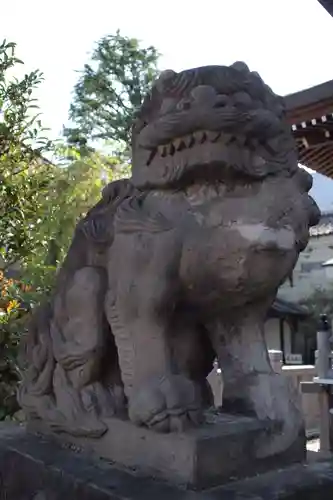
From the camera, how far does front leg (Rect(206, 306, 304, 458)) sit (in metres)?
1.31

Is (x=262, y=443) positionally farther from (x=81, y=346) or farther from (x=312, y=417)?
(x=312, y=417)

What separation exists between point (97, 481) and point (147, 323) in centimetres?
35

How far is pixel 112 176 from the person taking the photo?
4.86m

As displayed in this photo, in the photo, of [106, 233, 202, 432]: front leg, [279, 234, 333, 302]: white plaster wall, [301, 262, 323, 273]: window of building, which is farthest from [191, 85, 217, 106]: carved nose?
[301, 262, 323, 273]: window of building

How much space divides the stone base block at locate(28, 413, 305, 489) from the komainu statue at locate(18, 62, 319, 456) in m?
0.03

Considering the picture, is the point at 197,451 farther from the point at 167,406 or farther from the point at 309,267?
the point at 309,267

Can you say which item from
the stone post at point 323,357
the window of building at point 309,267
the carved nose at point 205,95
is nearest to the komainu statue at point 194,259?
the carved nose at point 205,95

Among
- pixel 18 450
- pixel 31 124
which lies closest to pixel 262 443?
pixel 18 450

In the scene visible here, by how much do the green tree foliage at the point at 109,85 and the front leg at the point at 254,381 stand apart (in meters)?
9.73

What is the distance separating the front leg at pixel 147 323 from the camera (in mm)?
1261

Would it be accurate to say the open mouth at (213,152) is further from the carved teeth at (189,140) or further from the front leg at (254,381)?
the front leg at (254,381)

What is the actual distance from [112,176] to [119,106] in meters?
6.54

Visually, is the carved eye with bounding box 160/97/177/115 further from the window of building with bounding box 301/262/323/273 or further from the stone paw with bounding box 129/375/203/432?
the window of building with bounding box 301/262/323/273

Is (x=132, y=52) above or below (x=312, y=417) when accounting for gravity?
above
